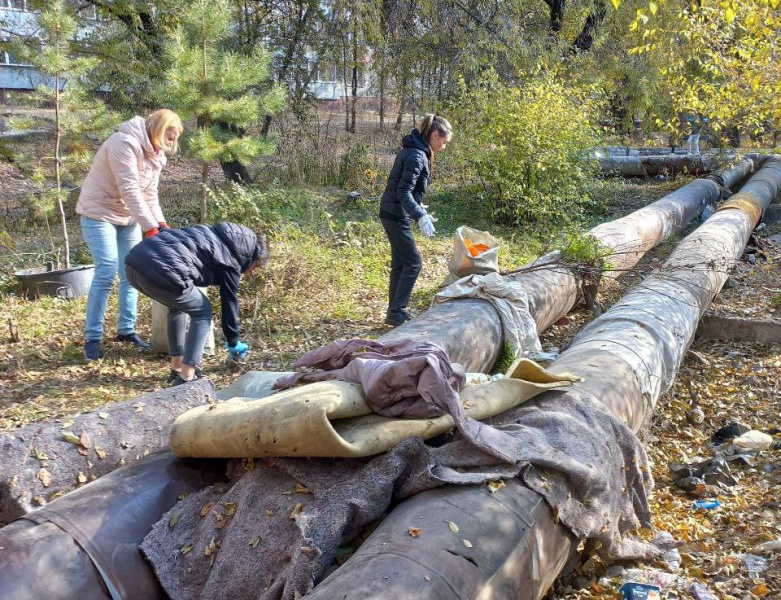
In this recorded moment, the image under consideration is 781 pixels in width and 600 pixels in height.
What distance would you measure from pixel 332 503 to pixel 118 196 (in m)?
3.78

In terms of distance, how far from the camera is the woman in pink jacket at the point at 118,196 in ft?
17.2

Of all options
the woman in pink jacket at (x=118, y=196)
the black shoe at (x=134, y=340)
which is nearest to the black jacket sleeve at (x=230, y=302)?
the woman in pink jacket at (x=118, y=196)

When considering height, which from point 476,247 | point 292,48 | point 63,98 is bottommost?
point 476,247

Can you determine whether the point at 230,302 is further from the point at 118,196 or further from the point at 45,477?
the point at 45,477

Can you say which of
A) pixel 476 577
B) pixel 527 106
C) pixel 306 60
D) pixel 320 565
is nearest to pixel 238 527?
pixel 320 565

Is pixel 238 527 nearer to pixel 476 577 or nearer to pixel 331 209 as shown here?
pixel 476 577

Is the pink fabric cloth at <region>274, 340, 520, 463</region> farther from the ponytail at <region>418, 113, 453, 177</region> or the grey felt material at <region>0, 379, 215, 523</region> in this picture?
the ponytail at <region>418, 113, 453, 177</region>

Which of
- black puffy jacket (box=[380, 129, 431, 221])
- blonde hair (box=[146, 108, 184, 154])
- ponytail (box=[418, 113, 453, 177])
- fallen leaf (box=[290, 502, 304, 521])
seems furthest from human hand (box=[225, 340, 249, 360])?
fallen leaf (box=[290, 502, 304, 521])

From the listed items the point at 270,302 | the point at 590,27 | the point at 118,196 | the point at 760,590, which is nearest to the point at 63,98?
the point at 118,196

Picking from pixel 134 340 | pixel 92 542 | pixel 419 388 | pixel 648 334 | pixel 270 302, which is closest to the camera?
pixel 92 542

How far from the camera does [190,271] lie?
4.64 metres

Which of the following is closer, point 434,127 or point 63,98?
point 434,127

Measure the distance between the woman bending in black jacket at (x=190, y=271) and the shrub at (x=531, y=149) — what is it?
19.6 ft

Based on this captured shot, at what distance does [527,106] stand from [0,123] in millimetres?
11234
